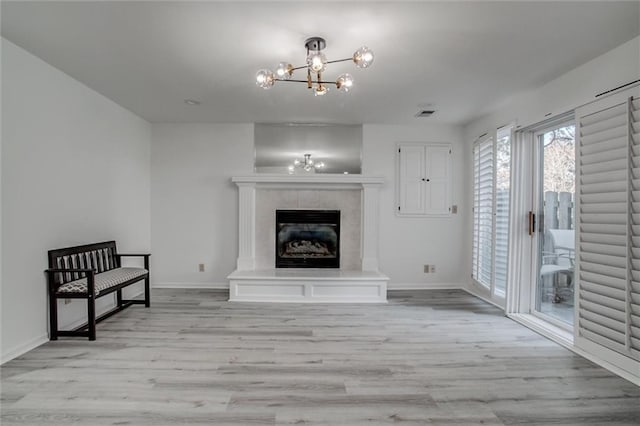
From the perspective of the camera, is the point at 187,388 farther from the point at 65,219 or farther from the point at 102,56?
the point at 102,56

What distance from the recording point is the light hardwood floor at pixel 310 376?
6.07 ft

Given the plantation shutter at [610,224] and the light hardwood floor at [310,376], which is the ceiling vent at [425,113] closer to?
the plantation shutter at [610,224]

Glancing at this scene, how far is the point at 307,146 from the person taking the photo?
470cm

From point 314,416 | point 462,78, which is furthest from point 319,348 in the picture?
point 462,78

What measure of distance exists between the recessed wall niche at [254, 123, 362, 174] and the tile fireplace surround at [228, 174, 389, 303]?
22cm

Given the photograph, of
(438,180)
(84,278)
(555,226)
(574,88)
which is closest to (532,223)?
(555,226)

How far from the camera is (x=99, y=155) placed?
3.56 metres

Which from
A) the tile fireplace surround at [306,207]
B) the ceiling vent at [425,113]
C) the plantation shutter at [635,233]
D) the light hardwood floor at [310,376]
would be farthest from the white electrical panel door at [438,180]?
the plantation shutter at [635,233]

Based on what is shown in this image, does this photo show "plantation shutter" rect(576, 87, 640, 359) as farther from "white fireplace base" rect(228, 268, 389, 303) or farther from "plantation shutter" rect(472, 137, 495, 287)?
"white fireplace base" rect(228, 268, 389, 303)

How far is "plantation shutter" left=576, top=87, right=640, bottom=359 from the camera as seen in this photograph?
2277 millimetres

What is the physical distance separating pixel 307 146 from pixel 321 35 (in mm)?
2418

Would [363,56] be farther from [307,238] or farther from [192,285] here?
[192,285]

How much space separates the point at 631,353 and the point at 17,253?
4707mm

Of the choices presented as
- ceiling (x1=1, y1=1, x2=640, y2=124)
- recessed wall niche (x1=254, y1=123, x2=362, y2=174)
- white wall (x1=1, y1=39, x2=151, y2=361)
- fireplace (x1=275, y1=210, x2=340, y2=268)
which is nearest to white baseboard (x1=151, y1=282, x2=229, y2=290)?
fireplace (x1=275, y1=210, x2=340, y2=268)
